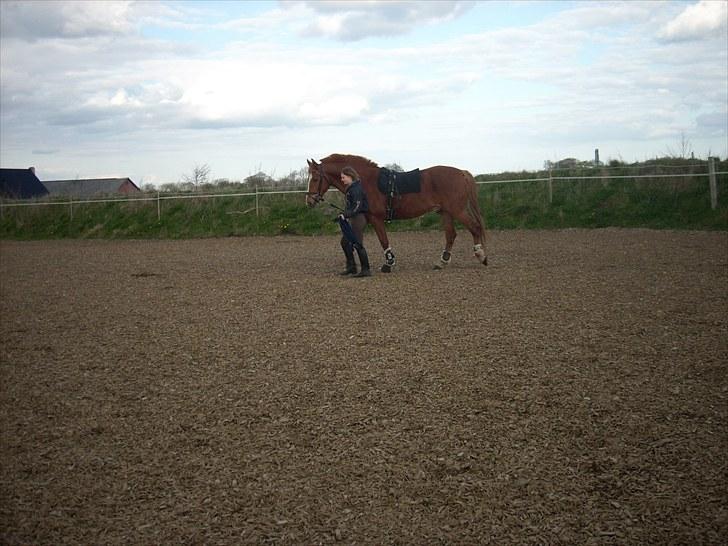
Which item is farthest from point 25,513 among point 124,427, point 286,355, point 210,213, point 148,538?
point 210,213

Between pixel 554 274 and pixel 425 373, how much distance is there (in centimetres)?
579

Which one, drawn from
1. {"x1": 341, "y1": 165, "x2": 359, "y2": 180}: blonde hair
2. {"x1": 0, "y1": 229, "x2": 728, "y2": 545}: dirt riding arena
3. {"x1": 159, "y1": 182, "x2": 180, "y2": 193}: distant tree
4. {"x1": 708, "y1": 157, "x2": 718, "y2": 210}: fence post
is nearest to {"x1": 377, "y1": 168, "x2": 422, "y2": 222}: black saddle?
{"x1": 341, "y1": 165, "x2": 359, "y2": 180}: blonde hair

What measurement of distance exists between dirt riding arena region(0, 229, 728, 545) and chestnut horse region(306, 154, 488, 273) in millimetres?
2530

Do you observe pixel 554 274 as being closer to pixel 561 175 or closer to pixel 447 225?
pixel 447 225

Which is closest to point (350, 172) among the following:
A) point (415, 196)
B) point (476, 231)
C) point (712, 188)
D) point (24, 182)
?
point (415, 196)

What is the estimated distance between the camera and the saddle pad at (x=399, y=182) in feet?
40.1

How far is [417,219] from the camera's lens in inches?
893

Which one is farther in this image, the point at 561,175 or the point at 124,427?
the point at 561,175

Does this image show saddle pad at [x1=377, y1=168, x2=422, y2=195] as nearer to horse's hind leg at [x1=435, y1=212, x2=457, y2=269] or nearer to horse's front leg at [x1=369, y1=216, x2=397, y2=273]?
horse's front leg at [x1=369, y1=216, x2=397, y2=273]

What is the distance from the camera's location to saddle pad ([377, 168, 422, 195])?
1223 centimetres

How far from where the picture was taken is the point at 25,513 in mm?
3967

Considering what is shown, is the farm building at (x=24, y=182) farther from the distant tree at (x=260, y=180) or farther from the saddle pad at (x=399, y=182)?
the saddle pad at (x=399, y=182)

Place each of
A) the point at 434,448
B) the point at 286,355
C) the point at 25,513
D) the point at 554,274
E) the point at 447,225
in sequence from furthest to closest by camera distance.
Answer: the point at 447,225 → the point at 554,274 → the point at 286,355 → the point at 434,448 → the point at 25,513

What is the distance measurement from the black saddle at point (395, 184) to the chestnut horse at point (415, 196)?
42mm
